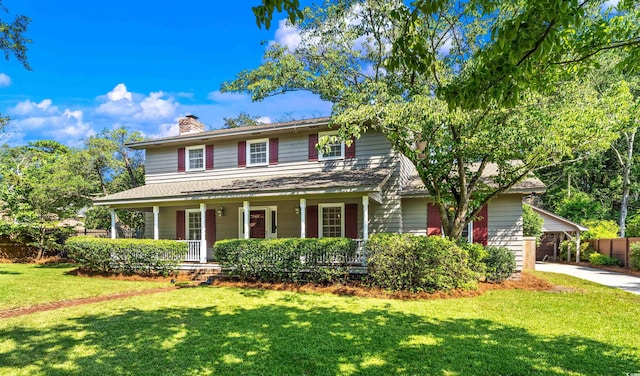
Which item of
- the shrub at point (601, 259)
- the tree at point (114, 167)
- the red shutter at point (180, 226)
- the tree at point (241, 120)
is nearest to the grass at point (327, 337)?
the red shutter at point (180, 226)

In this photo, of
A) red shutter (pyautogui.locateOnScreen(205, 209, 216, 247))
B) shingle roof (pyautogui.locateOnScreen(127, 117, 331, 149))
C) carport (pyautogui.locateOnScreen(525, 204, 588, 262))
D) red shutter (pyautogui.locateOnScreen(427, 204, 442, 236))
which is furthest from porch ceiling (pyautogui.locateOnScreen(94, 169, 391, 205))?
carport (pyautogui.locateOnScreen(525, 204, 588, 262))

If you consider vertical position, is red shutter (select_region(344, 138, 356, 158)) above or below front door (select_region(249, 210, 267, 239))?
above

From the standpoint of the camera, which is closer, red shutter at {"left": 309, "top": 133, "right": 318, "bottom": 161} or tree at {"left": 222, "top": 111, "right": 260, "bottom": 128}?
red shutter at {"left": 309, "top": 133, "right": 318, "bottom": 161}

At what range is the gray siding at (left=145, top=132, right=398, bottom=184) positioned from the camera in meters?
13.0

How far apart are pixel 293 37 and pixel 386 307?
7864mm

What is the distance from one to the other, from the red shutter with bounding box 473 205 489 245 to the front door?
775cm

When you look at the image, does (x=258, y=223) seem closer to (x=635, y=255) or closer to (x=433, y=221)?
(x=433, y=221)

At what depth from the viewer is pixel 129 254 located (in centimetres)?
1215

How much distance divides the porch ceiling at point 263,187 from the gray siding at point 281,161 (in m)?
0.33

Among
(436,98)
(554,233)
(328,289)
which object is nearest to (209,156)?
(328,289)

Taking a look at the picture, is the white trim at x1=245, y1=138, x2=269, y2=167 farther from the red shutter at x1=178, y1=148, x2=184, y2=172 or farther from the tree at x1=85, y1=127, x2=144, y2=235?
the tree at x1=85, y1=127, x2=144, y2=235

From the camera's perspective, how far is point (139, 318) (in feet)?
21.6

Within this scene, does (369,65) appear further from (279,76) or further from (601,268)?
(601,268)

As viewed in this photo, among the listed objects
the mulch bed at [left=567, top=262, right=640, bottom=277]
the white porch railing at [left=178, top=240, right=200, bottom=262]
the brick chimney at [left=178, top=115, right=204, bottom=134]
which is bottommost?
the mulch bed at [left=567, top=262, right=640, bottom=277]
